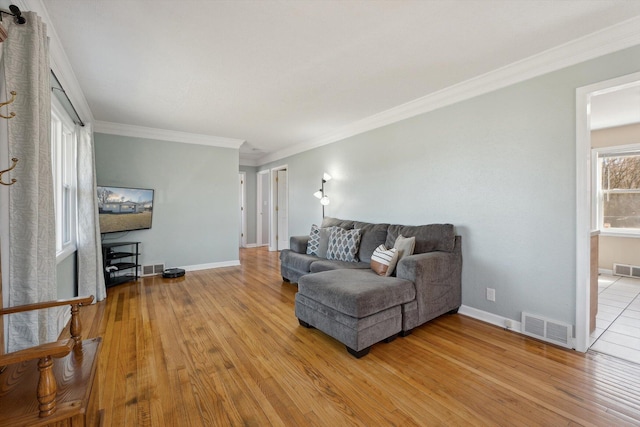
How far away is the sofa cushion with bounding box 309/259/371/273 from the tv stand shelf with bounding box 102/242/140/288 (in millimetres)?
2871

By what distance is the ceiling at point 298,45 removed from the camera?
1896 millimetres

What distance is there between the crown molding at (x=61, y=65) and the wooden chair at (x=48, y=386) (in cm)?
184

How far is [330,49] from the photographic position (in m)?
2.38

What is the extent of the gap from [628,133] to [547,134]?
343 centimetres

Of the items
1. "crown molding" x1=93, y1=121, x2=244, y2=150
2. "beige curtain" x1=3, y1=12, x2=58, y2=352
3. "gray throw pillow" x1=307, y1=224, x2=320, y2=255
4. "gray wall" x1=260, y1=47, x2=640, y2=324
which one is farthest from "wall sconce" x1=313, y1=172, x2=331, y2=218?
"beige curtain" x1=3, y1=12, x2=58, y2=352

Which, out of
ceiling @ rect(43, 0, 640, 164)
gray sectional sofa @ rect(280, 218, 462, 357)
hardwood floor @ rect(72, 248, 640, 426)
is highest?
ceiling @ rect(43, 0, 640, 164)

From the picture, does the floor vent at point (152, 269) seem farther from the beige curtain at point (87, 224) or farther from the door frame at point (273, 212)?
the door frame at point (273, 212)

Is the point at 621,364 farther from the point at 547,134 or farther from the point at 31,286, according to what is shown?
the point at 31,286

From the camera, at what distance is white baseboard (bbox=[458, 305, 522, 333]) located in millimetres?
2693

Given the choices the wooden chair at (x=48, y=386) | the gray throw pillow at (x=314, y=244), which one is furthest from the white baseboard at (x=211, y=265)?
the wooden chair at (x=48, y=386)

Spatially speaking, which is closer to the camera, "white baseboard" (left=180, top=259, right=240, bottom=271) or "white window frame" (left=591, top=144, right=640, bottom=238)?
"white window frame" (left=591, top=144, right=640, bottom=238)

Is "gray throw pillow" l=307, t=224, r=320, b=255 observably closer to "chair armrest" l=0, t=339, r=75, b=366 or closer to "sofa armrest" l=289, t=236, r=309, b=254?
"sofa armrest" l=289, t=236, r=309, b=254

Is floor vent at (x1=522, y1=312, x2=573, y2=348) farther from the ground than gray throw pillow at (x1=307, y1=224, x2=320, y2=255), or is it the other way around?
gray throw pillow at (x1=307, y1=224, x2=320, y2=255)

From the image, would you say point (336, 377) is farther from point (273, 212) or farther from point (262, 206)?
point (262, 206)
